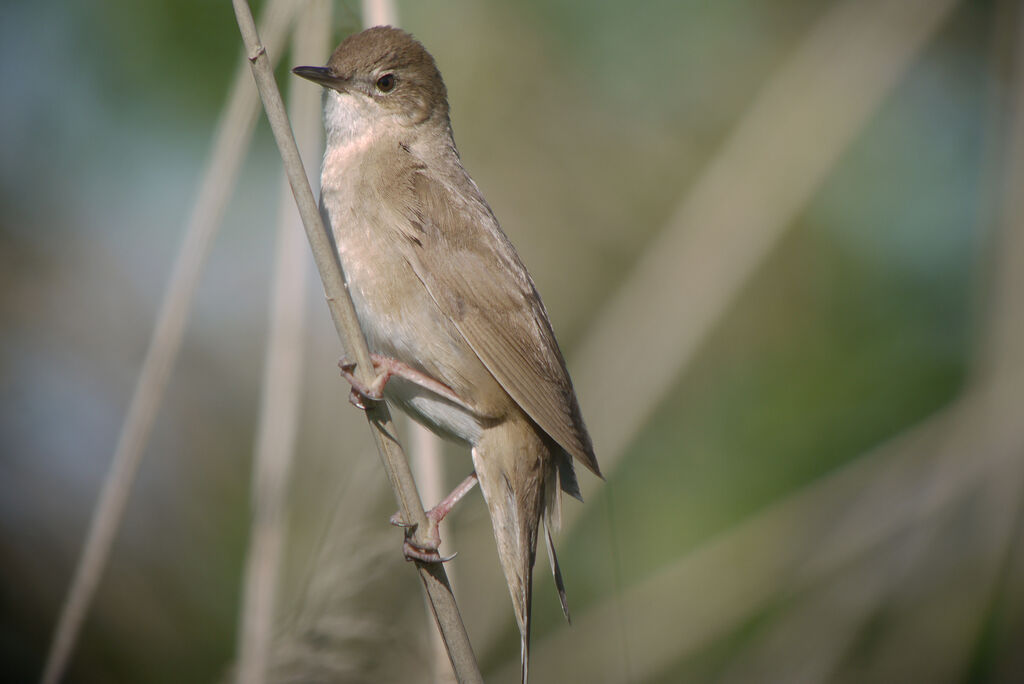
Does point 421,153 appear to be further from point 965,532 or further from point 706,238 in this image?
point 965,532

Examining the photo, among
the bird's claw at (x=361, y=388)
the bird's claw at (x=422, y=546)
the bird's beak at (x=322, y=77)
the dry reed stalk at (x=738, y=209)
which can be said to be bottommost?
the bird's claw at (x=422, y=546)

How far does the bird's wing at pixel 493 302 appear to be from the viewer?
240 cm

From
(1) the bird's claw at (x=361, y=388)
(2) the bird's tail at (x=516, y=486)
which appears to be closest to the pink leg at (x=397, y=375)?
(1) the bird's claw at (x=361, y=388)

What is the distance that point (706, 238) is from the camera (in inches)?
147

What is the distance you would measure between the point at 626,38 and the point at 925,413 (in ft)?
8.43

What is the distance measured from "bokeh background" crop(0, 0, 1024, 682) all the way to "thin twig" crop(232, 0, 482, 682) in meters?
0.62

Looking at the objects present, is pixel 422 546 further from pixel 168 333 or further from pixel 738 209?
pixel 738 209

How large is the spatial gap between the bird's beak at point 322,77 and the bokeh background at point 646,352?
20 centimetres

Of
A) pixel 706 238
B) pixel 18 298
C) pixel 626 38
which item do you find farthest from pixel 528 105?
pixel 18 298

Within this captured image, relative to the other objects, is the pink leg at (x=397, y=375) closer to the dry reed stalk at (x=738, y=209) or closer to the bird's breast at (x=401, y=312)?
the bird's breast at (x=401, y=312)

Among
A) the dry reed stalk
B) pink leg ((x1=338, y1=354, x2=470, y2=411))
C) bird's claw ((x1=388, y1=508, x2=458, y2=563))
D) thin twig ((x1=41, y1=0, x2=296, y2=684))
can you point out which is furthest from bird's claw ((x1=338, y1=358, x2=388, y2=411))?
the dry reed stalk

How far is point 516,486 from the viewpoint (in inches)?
97.0

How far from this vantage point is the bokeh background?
3.33 m

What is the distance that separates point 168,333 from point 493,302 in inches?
36.8
